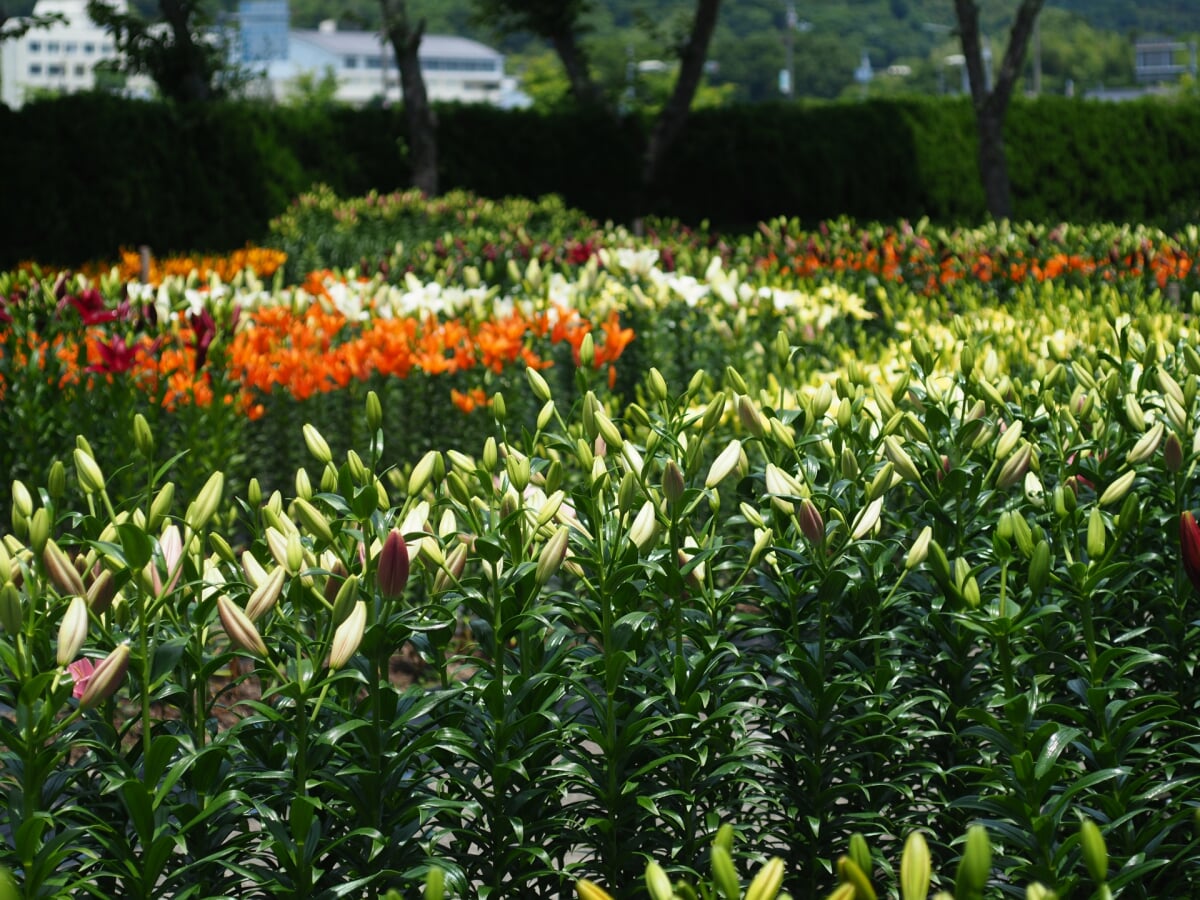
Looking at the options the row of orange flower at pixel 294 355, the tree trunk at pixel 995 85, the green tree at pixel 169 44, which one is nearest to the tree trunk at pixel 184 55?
the green tree at pixel 169 44

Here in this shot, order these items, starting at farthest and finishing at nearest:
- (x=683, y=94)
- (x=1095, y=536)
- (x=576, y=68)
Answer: (x=576, y=68) < (x=683, y=94) < (x=1095, y=536)

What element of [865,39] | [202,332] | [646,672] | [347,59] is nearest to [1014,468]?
[646,672]

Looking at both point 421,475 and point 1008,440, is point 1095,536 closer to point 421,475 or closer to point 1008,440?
point 1008,440

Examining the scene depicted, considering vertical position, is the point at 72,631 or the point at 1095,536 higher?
the point at 1095,536

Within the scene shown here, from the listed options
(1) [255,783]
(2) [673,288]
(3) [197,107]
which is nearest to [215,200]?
(3) [197,107]

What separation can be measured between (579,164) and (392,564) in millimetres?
22008

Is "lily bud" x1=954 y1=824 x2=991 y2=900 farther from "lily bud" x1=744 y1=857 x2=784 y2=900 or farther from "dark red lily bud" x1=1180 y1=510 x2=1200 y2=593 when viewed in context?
"dark red lily bud" x1=1180 y1=510 x2=1200 y2=593

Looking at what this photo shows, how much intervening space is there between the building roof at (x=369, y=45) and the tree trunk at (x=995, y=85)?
171 meters

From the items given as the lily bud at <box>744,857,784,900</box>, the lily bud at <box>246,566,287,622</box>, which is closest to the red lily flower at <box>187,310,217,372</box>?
the lily bud at <box>246,566,287,622</box>

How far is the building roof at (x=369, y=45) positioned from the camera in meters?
182

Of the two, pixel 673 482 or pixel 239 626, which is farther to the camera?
pixel 673 482

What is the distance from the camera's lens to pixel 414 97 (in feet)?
68.1

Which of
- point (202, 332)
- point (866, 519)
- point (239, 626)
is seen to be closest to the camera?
point (239, 626)

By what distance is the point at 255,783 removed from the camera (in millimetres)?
2146
